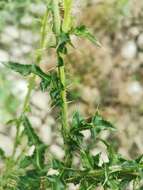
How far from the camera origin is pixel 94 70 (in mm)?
5164

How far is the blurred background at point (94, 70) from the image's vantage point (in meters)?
4.70

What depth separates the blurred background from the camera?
470cm

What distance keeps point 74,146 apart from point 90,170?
80 millimetres

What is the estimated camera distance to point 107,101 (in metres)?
5.04

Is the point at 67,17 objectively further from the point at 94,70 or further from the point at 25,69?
the point at 94,70

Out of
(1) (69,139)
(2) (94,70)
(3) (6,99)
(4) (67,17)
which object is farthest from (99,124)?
(2) (94,70)

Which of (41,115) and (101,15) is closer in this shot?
(41,115)

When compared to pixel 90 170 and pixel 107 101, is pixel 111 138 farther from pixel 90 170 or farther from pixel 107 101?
pixel 90 170

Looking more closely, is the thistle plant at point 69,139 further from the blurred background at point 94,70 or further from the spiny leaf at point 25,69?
the blurred background at point 94,70

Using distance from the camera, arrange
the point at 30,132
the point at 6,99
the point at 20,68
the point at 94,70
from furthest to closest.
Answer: the point at 94,70, the point at 6,99, the point at 30,132, the point at 20,68

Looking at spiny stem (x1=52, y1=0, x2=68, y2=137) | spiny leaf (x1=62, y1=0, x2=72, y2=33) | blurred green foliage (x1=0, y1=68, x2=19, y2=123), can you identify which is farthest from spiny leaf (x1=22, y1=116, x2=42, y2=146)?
blurred green foliage (x1=0, y1=68, x2=19, y2=123)

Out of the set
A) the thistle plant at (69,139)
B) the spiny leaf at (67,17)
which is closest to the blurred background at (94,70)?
the thistle plant at (69,139)

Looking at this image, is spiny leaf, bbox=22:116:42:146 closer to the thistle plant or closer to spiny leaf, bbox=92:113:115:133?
the thistle plant

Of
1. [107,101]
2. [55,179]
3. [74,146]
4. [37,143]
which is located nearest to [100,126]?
[74,146]
